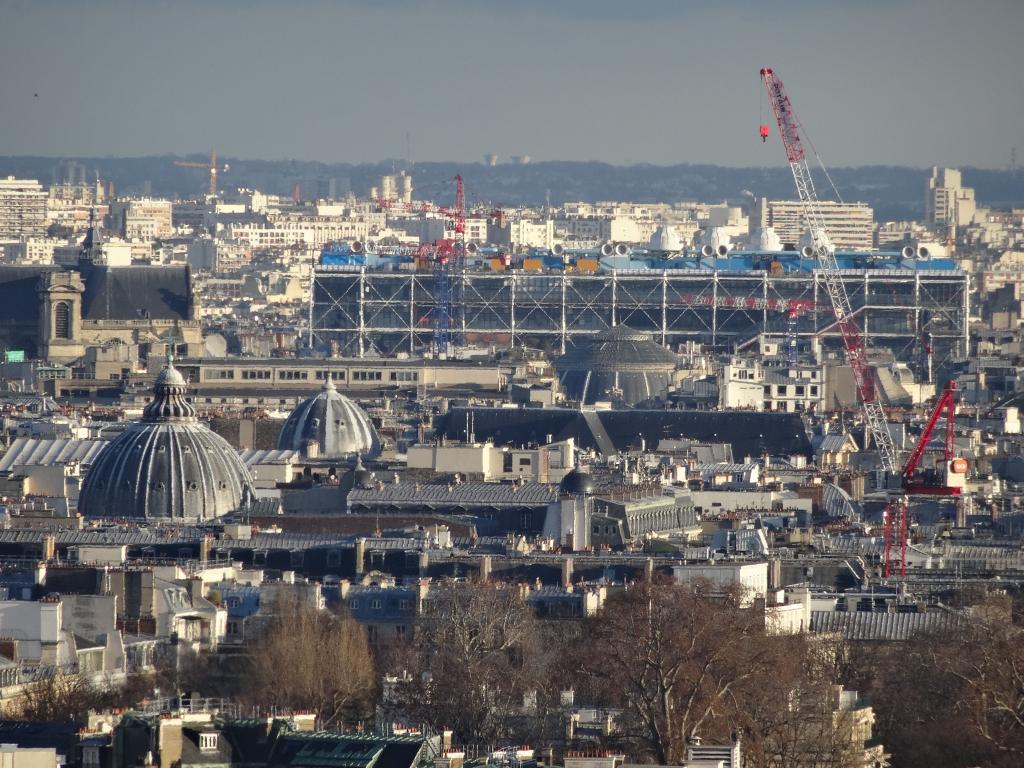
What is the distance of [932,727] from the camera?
169 ft

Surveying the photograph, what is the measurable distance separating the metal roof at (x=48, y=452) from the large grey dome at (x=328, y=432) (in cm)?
481

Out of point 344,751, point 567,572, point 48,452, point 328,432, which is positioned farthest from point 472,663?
point 328,432

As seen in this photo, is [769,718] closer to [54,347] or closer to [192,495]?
[192,495]

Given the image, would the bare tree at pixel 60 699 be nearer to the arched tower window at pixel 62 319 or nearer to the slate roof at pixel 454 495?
the slate roof at pixel 454 495

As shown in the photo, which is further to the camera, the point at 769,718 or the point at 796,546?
the point at 796,546

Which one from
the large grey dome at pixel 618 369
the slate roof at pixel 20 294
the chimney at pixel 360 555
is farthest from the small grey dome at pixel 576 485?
the slate roof at pixel 20 294

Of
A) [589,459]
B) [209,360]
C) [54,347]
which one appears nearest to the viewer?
[589,459]

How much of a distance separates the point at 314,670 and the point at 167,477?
3763 centimetres

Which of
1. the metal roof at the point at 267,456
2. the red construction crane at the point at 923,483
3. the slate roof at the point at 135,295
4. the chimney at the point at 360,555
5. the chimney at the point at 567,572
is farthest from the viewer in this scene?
the slate roof at the point at 135,295

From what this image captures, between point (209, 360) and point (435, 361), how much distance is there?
8807 millimetres

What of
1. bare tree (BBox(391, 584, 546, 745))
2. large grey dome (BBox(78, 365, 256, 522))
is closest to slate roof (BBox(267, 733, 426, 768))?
bare tree (BBox(391, 584, 546, 745))

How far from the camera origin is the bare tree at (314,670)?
181 feet

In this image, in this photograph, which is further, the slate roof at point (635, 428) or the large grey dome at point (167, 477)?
the slate roof at point (635, 428)

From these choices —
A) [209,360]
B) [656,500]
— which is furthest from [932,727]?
[209,360]
